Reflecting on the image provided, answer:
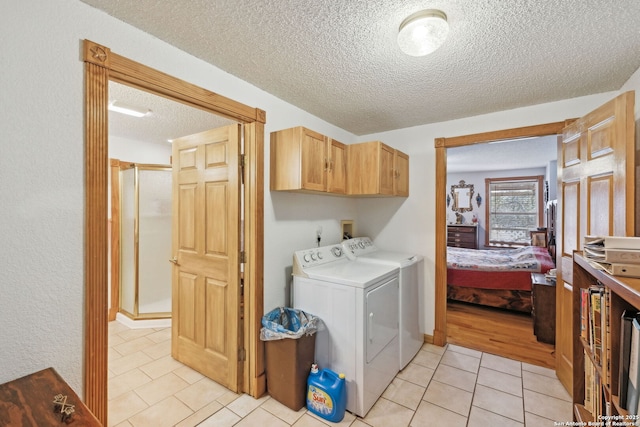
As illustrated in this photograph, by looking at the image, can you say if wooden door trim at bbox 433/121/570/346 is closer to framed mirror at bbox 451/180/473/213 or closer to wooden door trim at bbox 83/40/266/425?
wooden door trim at bbox 83/40/266/425

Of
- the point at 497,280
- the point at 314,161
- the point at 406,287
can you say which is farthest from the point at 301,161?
the point at 497,280

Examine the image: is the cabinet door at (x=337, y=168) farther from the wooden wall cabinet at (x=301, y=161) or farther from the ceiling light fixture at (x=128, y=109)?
the ceiling light fixture at (x=128, y=109)

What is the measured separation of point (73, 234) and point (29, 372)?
0.58 meters

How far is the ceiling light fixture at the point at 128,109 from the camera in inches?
93.7

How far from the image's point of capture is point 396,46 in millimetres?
1589

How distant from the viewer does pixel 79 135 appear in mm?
1276

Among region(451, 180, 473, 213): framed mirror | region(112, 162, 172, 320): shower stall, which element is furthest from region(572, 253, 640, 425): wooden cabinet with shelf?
region(451, 180, 473, 213): framed mirror

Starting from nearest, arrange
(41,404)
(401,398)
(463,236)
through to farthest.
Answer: (41,404) < (401,398) < (463,236)

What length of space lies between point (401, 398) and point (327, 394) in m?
0.64

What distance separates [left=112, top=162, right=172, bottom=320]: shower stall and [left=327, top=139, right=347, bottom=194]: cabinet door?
238cm

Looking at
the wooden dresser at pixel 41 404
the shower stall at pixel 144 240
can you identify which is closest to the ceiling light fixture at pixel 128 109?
the shower stall at pixel 144 240

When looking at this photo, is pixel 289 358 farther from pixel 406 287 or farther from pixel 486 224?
pixel 486 224

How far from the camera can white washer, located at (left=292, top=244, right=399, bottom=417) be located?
6.28ft

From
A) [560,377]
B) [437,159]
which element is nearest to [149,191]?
[437,159]
